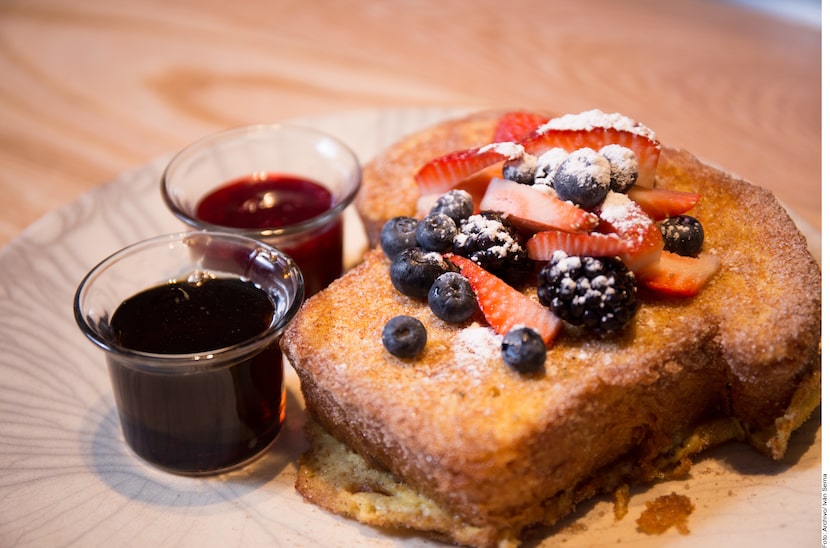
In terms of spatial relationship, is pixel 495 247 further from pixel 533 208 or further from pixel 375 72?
pixel 375 72

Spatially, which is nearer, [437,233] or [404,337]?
[404,337]

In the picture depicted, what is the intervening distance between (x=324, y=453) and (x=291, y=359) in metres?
0.30

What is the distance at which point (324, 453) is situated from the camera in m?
2.33

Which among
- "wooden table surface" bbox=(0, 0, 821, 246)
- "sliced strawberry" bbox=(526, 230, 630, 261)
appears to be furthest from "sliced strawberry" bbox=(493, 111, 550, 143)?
"wooden table surface" bbox=(0, 0, 821, 246)

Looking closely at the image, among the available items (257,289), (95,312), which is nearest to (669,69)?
Answer: (257,289)

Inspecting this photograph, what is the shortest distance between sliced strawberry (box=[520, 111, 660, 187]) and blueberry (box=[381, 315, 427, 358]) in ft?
2.18

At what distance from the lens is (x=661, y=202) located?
2332 millimetres

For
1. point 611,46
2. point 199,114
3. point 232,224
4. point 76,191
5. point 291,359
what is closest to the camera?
point 291,359

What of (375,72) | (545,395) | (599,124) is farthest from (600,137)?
(375,72)

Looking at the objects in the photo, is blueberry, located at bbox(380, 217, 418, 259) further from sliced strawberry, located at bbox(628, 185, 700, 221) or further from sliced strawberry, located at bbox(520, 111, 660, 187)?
sliced strawberry, located at bbox(628, 185, 700, 221)

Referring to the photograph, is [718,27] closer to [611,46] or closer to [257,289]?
[611,46]

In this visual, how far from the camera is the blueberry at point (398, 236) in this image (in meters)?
2.38

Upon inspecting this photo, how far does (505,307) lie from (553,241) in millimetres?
205

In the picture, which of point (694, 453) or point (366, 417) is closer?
point (366, 417)
